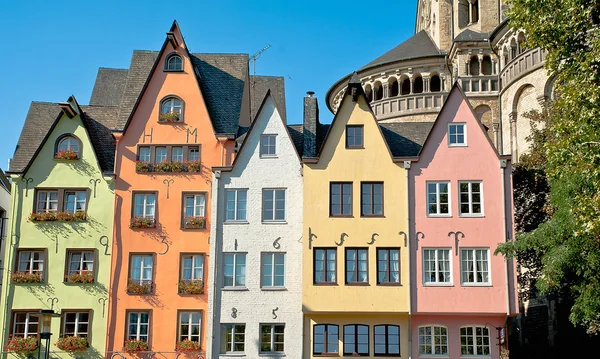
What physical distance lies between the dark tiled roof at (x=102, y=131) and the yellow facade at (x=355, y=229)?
1019 centimetres

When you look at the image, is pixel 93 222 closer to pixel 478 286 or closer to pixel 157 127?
pixel 157 127

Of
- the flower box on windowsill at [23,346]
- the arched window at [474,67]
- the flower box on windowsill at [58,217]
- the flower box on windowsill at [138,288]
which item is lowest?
the flower box on windowsill at [23,346]

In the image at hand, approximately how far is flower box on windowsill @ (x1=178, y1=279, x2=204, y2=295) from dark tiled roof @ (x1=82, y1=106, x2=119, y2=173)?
683 centimetres

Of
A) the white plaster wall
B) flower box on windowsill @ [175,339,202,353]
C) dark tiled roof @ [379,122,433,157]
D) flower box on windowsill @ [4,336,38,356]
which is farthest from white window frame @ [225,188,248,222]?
flower box on windowsill @ [4,336,38,356]

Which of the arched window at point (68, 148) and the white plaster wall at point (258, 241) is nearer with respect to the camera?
the white plaster wall at point (258, 241)

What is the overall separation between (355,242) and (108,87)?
1940 cm

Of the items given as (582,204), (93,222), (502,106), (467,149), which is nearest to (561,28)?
(582,204)

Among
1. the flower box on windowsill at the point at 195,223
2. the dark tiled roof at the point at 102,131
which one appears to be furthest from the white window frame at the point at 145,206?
the dark tiled roof at the point at 102,131

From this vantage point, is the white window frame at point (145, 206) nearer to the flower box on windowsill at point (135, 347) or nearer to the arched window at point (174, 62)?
the flower box on windowsill at point (135, 347)

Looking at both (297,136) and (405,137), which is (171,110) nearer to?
(297,136)

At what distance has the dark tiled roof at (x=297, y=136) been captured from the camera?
3969 centimetres

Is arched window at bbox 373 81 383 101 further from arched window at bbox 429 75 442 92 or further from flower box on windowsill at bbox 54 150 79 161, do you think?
flower box on windowsill at bbox 54 150 79 161

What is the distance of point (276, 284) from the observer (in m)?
37.3

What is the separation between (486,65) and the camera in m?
56.0
